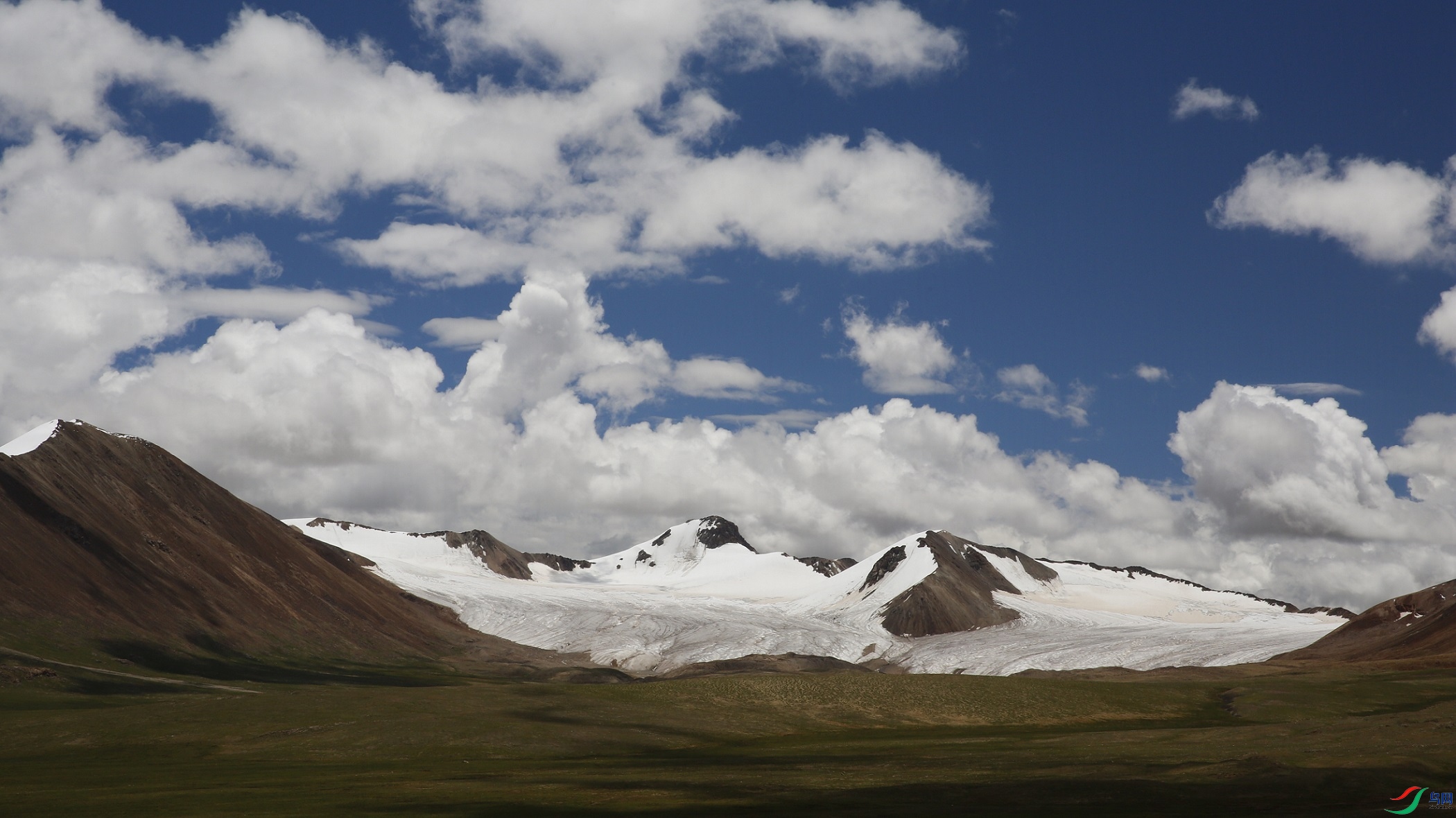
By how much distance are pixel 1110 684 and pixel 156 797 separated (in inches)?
4388

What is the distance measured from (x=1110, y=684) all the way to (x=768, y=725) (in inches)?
2000

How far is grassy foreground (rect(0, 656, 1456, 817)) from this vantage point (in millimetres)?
59469

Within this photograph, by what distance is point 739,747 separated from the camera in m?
98.2

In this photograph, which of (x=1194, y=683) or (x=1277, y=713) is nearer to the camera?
(x=1277, y=713)

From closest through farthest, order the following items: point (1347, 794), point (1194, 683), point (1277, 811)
A: 1. point (1277, 811)
2. point (1347, 794)
3. point (1194, 683)

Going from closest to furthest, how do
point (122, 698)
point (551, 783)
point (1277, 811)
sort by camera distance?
point (1277, 811)
point (551, 783)
point (122, 698)

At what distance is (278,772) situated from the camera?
260 ft

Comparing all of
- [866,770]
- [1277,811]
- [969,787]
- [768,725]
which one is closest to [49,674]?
[768,725]

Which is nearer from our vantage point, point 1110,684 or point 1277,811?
point 1277,811

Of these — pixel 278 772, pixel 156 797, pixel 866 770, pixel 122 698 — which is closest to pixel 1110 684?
pixel 866 770

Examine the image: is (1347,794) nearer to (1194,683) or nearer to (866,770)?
(866,770)

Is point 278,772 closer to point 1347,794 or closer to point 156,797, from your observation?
point 156,797

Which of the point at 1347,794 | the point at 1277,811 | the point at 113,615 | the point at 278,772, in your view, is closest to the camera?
the point at 1277,811

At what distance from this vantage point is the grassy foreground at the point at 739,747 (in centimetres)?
5947
